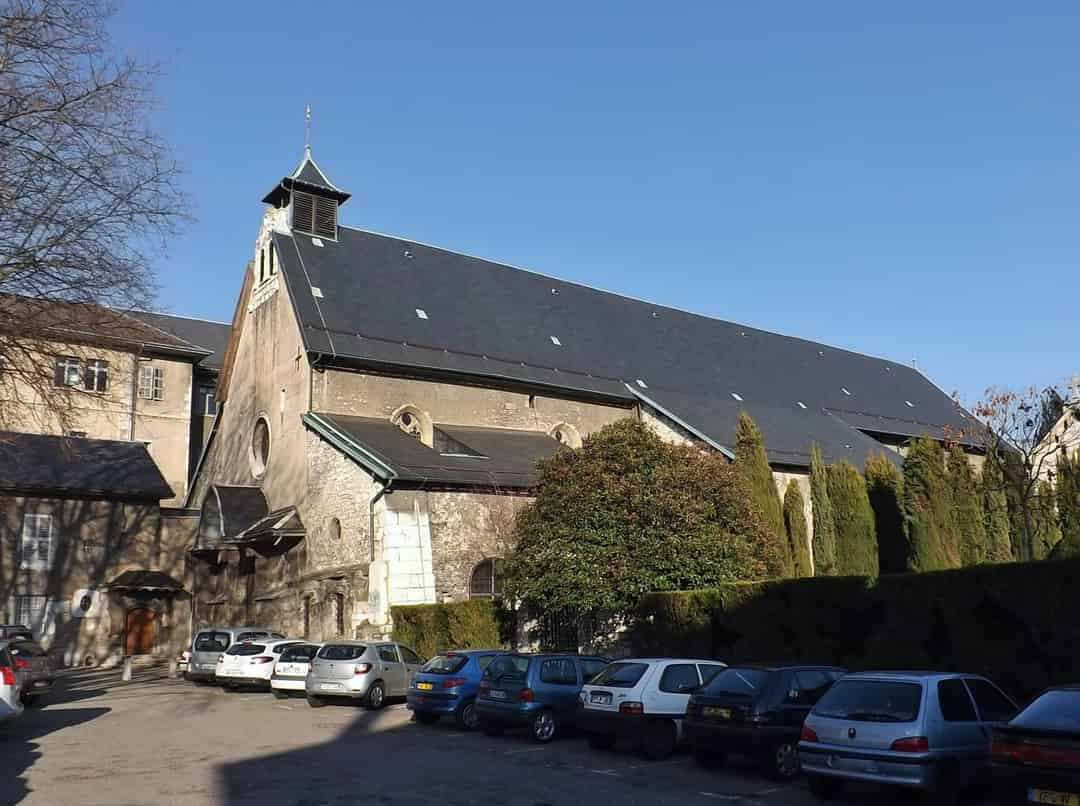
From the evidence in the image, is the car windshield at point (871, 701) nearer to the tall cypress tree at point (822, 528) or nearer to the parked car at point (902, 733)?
the parked car at point (902, 733)

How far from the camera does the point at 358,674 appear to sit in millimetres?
17953

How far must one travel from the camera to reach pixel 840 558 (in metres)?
29.6

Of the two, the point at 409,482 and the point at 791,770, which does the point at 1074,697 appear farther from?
the point at 409,482

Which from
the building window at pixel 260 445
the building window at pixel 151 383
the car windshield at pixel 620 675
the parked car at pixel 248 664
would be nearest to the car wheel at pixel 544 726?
the car windshield at pixel 620 675

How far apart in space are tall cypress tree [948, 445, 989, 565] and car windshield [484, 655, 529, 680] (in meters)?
19.3

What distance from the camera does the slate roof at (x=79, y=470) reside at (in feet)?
103

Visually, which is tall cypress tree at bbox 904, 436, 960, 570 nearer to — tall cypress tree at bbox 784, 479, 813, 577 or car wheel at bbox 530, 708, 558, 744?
tall cypress tree at bbox 784, 479, 813, 577

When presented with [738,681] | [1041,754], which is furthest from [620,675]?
[1041,754]

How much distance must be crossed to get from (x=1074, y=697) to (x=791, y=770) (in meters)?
3.75

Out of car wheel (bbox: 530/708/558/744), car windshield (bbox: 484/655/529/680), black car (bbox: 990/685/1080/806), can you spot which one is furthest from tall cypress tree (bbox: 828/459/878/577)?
black car (bbox: 990/685/1080/806)

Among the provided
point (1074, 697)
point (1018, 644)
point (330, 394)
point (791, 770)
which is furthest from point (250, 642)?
point (1074, 697)

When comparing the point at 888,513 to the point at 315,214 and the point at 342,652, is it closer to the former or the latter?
the point at 342,652

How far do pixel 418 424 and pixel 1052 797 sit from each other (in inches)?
988

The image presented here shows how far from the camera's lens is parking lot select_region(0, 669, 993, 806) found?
33.3ft
